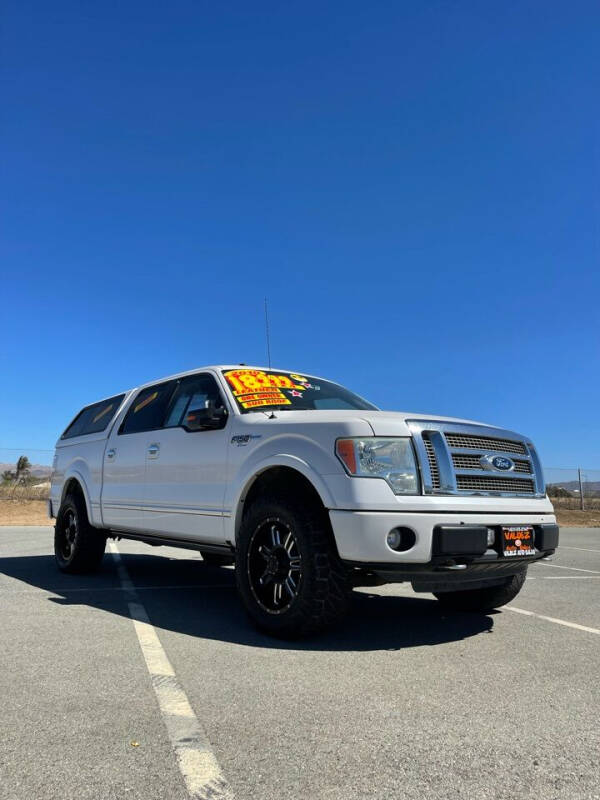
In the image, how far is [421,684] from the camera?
3.17m

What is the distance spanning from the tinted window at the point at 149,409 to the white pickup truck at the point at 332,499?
0.36 meters

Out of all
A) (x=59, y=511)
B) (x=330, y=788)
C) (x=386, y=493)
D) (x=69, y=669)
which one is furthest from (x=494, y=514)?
(x=59, y=511)

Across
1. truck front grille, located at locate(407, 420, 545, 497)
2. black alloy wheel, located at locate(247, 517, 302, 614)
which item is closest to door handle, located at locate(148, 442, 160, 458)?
black alloy wheel, located at locate(247, 517, 302, 614)

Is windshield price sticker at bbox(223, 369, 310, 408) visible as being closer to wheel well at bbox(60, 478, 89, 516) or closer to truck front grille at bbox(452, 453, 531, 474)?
truck front grille at bbox(452, 453, 531, 474)

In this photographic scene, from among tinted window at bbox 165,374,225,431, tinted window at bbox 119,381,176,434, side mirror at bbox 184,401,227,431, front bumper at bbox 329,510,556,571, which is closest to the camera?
front bumper at bbox 329,510,556,571

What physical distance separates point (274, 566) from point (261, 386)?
176cm

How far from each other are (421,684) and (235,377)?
120 inches

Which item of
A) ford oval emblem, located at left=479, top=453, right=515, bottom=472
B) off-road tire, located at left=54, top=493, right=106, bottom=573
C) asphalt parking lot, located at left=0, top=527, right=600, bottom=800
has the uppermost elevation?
ford oval emblem, located at left=479, top=453, right=515, bottom=472

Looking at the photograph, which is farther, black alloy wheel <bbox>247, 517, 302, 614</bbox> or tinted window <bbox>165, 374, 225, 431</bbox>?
tinted window <bbox>165, 374, 225, 431</bbox>

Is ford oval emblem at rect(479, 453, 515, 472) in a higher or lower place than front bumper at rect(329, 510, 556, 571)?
higher

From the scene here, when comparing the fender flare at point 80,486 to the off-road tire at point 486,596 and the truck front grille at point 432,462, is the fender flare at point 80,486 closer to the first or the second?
the off-road tire at point 486,596

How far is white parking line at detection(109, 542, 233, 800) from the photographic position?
2.05 m

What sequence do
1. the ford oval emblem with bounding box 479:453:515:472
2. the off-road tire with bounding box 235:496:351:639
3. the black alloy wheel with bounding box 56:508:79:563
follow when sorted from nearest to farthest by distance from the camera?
the off-road tire with bounding box 235:496:351:639, the ford oval emblem with bounding box 479:453:515:472, the black alloy wheel with bounding box 56:508:79:563

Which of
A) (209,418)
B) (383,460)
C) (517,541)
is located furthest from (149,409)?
(517,541)
